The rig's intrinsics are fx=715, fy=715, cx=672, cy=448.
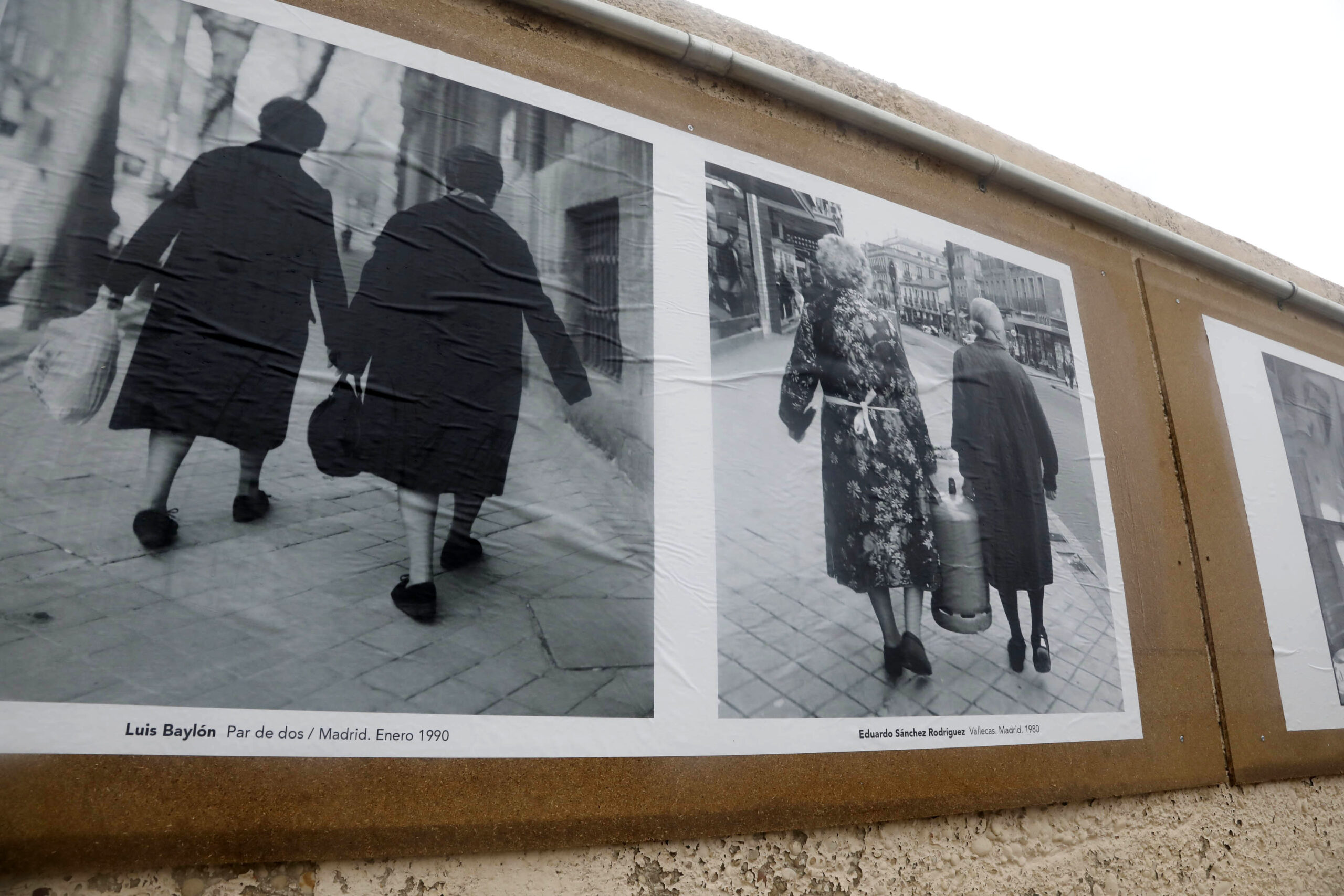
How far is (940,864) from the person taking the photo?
183 centimetres

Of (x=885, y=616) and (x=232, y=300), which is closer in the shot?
(x=232, y=300)

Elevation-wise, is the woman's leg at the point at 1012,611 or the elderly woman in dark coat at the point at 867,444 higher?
the elderly woman in dark coat at the point at 867,444

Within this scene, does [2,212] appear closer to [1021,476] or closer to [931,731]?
[931,731]

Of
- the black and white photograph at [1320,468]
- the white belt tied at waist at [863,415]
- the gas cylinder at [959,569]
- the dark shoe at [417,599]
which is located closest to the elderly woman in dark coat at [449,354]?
the dark shoe at [417,599]

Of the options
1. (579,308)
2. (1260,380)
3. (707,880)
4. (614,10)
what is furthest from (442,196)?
(1260,380)

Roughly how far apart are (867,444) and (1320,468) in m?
2.51

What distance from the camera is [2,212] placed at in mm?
1280

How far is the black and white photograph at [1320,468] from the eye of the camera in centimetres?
288

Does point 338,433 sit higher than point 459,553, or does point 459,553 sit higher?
point 338,433

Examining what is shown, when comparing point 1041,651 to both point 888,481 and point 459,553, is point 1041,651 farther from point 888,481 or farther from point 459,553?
point 459,553

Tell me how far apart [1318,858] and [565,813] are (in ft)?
9.20

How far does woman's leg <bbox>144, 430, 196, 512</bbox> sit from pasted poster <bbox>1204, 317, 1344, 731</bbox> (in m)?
3.48

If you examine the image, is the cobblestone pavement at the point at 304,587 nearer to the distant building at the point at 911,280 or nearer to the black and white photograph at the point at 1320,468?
the distant building at the point at 911,280

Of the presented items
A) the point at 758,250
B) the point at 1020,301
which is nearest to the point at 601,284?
the point at 758,250
